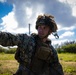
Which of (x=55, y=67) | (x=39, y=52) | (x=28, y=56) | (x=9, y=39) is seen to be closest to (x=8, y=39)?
(x=9, y=39)

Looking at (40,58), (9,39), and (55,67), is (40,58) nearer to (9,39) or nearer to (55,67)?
(55,67)

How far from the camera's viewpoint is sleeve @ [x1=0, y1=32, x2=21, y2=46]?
14.3 feet

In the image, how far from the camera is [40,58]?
5293 millimetres

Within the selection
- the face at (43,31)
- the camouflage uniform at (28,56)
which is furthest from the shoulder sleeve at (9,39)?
the face at (43,31)

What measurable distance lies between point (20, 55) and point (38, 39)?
48 cm

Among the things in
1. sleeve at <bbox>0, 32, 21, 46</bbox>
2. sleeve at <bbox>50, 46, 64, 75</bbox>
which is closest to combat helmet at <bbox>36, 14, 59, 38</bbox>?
sleeve at <bbox>50, 46, 64, 75</bbox>

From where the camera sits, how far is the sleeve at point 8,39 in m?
4.37

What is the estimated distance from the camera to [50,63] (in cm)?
547

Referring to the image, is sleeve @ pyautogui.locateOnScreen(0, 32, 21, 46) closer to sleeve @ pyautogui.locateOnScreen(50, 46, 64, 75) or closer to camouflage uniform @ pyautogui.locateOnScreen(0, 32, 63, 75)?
camouflage uniform @ pyautogui.locateOnScreen(0, 32, 63, 75)

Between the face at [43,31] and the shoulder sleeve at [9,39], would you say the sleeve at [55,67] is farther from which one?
the shoulder sleeve at [9,39]

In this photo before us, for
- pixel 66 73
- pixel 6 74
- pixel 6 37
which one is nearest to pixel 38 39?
pixel 6 37

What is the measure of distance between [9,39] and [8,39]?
0.10ft

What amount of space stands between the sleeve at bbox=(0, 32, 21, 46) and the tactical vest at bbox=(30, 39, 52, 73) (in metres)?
0.68

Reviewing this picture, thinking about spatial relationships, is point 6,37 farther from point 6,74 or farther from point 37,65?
point 6,74
